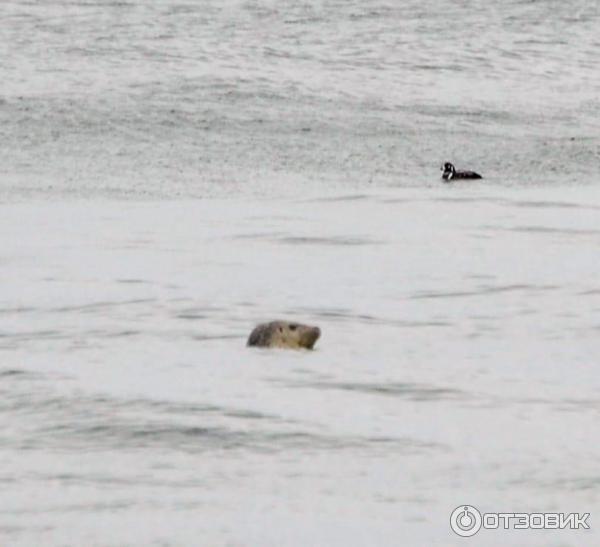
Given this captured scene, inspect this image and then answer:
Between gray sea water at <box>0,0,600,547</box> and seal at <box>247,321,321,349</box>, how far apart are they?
0.07 m

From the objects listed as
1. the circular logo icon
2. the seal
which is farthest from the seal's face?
the circular logo icon

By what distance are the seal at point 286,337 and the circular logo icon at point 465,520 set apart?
2.21 metres

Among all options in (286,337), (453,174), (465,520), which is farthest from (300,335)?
(453,174)

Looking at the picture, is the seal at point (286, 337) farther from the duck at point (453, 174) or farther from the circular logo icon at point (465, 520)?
the duck at point (453, 174)

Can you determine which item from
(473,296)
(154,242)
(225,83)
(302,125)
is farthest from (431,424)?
(225,83)

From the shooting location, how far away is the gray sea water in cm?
581

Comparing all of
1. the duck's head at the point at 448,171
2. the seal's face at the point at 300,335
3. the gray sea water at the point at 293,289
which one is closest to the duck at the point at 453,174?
the duck's head at the point at 448,171

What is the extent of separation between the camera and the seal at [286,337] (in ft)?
25.4

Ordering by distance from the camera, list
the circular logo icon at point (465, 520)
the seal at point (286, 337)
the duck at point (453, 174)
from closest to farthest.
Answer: the circular logo icon at point (465, 520), the seal at point (286, 337), the duck at point (453, 174)

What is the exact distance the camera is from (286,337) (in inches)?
305

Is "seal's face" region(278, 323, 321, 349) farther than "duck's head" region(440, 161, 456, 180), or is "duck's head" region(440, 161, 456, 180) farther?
"duck's head" region(440, 161, 456, 180)

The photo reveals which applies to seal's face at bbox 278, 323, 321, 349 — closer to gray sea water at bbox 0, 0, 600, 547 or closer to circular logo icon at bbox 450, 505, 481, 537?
gray sea water at bbox 0, 0, 600, 547

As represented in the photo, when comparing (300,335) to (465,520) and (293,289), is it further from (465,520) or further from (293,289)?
(465,520)

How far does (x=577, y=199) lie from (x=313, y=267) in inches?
125
